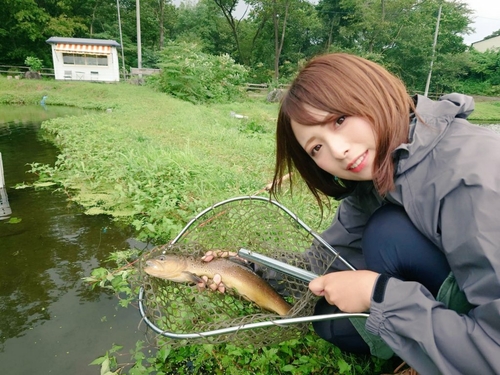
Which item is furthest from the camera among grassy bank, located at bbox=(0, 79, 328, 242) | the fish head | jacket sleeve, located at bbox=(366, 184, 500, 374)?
grassy bank, located at bbox=(0, 79, 328, 242)

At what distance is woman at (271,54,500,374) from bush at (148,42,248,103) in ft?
44.5

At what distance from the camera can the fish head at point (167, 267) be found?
5.07ft

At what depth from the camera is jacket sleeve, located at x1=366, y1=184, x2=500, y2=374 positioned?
91 cm

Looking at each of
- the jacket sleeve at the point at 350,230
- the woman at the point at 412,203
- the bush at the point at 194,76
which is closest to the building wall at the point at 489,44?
the bush at the point at 194,76

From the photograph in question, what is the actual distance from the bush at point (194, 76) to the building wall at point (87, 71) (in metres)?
5.45

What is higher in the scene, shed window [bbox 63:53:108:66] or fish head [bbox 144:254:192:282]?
shed window [bbox 63:53:108:66]

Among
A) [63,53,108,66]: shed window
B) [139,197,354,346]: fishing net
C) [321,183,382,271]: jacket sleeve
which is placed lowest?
[139,197,354,346]: fishing net

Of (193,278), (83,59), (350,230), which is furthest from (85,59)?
(350,230)

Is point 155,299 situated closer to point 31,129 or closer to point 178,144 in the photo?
point 178,144

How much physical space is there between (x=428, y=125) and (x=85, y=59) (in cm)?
2302

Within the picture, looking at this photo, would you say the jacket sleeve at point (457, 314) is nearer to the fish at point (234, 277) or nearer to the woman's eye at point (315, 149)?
the woman's eye at point (315, 149)

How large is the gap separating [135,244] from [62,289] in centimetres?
68

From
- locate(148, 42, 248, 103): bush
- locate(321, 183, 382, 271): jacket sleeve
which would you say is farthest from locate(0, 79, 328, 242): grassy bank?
locate(148, 42, 248, 103): bush

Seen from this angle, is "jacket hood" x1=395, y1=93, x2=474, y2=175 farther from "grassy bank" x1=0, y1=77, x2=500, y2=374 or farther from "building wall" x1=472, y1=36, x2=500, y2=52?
"building wall" x1=472, y1=36, x2=500, y2=52
